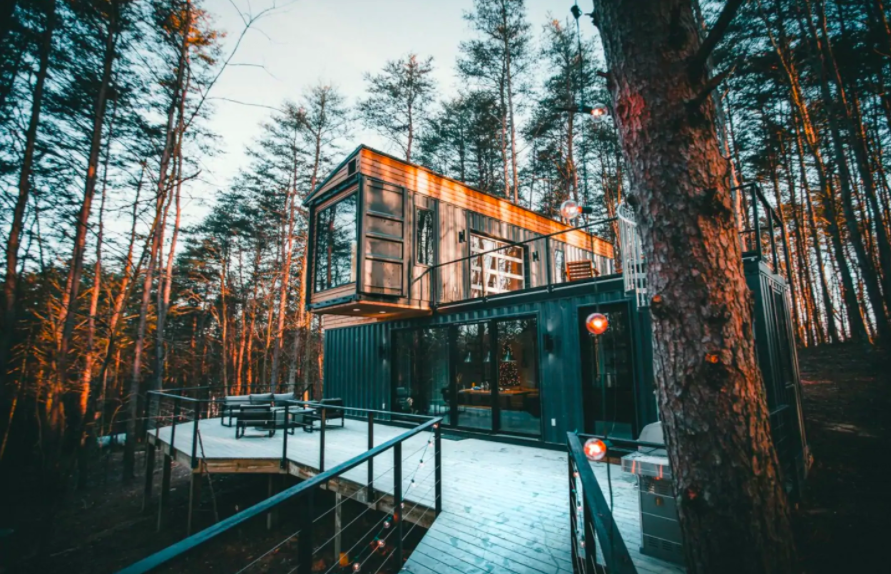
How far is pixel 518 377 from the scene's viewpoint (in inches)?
331

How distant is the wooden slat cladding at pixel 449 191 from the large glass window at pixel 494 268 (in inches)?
33.2

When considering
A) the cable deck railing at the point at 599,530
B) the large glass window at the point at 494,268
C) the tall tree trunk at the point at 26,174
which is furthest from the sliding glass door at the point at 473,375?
the tall tree trunk at the point at 26,174

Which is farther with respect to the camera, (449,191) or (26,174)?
(449,191)

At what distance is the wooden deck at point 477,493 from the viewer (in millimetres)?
2861

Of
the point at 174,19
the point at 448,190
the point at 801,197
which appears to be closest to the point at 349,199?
the point at 448,190

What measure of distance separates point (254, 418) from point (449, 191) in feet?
21.0

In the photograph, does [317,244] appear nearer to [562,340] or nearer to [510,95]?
[562,340]

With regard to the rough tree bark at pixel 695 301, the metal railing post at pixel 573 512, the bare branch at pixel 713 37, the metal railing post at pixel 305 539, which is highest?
the bare branch at pixel 713 37

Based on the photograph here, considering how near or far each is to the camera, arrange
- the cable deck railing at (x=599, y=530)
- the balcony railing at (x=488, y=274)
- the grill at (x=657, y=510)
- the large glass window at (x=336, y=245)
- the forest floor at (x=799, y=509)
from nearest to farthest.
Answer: the cable deck railing at (x=599, y=530), the grill at (x=657, y=510), the forest floor at (x=799, y=509), the large glass window at (x=336, y=245), the balcony railing at (x=488, y=274)

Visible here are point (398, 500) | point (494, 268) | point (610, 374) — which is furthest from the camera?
→ point (494, 268)

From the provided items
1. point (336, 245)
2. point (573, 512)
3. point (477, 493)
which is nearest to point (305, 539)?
point (573, 512)

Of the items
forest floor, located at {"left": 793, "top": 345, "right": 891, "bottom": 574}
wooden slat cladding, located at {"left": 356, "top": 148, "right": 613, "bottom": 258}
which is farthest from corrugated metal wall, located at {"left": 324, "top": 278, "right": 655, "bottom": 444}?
wooden slat cladding, located at {"left": 356, "top": 148, "right": 613, "bottom": 258}

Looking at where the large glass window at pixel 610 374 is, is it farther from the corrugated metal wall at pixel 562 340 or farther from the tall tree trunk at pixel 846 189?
the tall tree trunk at pixel 846 189

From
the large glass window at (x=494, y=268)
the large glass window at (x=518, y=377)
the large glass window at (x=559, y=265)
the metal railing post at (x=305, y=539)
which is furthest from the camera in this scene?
the large glass window at (x=559, y=265)
